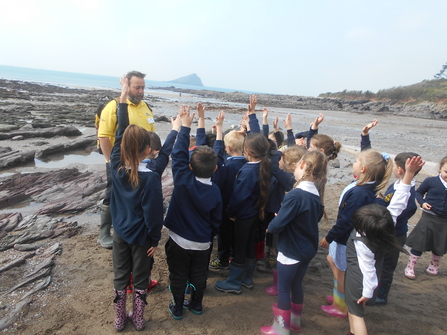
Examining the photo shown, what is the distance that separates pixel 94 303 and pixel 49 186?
4221 mm

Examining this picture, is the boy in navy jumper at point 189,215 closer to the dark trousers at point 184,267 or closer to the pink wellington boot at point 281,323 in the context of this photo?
the dark trousers at point 184,267

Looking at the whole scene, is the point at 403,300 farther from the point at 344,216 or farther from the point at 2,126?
the point at 2,126

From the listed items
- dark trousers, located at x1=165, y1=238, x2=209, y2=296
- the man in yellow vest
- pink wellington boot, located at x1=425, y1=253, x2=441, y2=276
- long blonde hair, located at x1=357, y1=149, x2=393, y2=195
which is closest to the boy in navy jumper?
dark trousers, located at x1=165, y1=238, x2=209, y2=296

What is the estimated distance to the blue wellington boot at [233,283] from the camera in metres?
3.36

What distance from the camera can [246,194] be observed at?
128 inches

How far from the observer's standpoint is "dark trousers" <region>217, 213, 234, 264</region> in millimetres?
3754

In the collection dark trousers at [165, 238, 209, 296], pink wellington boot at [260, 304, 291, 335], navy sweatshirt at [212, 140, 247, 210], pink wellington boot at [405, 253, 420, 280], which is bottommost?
pink wellington boot at [405, 253, 420, 280]

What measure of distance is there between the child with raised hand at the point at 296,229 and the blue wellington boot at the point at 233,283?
0.65 meters

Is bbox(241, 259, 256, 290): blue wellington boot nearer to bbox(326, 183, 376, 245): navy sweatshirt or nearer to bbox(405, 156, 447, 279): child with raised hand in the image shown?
bbox(326, 183, 376, 245): navy sweatshirt

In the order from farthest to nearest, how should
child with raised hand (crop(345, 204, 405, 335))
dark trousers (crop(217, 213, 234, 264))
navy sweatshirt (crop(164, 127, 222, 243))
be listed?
dark trousers (crop(217, 213, 234, 264)), navy sweatshirt (crop(164, 127, 222, 243)), child with raised hand (crop(345, 204, 405, 335))

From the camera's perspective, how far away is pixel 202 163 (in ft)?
9.16

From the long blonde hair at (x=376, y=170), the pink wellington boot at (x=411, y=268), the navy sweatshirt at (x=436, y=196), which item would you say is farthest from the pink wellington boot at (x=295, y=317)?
the navy sweatshirt at (x=436, y=196)

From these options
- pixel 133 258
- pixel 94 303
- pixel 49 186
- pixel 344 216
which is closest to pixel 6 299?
pixel 94 303

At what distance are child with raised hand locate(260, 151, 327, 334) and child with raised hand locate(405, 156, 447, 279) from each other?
2119 millimetres
